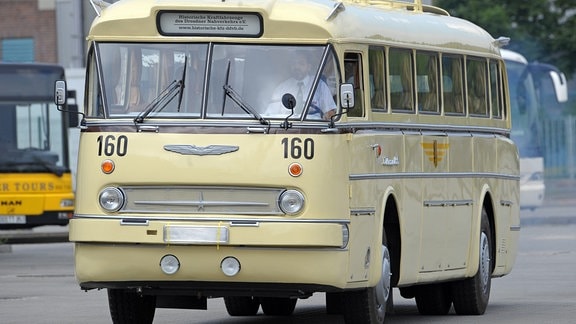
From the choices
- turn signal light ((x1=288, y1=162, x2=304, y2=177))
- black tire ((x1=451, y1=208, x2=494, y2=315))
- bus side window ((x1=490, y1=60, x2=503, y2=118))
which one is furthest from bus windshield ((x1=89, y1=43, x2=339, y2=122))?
bus side window ((x1=490, y1=60, x2=503, y2=118))

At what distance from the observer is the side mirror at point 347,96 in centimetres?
1270

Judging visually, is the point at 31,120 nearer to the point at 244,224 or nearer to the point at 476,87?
the point at 476,87

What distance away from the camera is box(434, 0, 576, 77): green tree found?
45719 millimetres

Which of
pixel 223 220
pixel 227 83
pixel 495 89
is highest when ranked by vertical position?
pixel 495 89

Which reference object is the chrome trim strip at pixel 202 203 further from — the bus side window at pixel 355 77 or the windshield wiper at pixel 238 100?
the bus side window at pixel 355 77

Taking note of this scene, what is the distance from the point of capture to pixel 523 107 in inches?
1586

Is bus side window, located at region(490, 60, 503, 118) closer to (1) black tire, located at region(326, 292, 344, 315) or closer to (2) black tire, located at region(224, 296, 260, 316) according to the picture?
(2) black tire, located at region(224, 296, 260, 316)

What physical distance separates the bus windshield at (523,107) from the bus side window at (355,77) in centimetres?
2606

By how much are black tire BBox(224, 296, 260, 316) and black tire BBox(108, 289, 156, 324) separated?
1.79 m

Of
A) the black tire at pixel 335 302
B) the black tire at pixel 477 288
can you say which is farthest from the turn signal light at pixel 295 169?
the black tire at pixel 477 288

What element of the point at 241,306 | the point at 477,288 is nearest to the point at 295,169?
the point at 241,306

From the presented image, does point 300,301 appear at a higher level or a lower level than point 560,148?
lower

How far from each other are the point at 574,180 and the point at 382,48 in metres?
35.3

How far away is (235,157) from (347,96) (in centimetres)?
90
